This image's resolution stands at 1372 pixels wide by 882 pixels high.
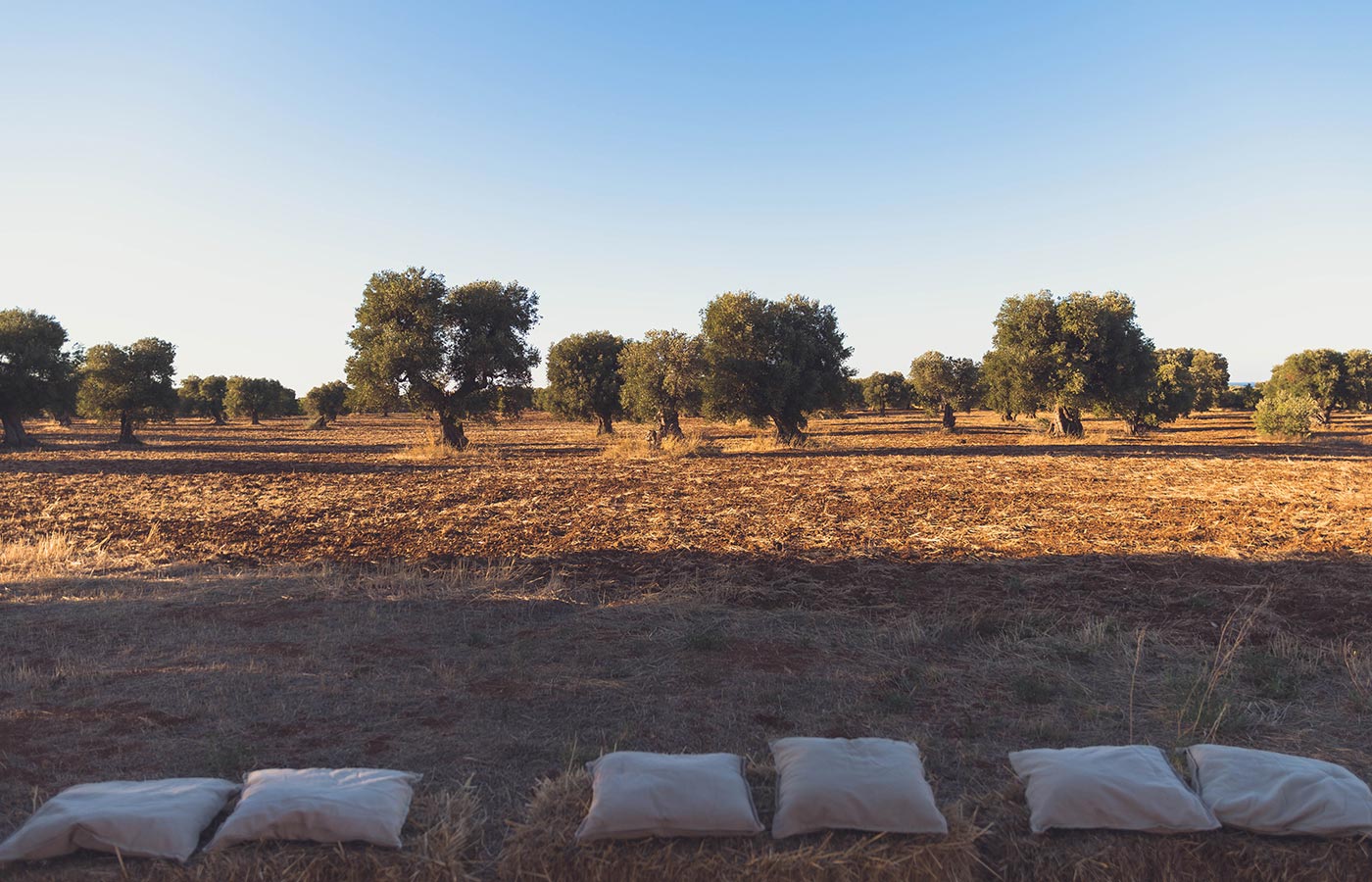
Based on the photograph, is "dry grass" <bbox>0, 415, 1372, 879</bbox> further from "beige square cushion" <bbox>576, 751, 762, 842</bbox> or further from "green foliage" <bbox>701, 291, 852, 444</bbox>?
"green foliage" <bbox>701, 291, 852, 444</bbox>

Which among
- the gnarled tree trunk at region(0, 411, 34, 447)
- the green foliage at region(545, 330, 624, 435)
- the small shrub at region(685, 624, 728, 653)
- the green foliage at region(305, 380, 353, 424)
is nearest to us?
the small shrub at region(685, 624, 728, 653)

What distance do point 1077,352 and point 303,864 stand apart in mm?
42618

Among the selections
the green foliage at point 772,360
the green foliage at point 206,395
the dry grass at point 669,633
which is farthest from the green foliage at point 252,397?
the dry grass at point 669,633

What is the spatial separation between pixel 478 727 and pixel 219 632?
4442mm

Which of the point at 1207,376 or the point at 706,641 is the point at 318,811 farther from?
the point at 1207,376

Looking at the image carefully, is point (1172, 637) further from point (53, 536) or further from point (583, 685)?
point (53, 536)

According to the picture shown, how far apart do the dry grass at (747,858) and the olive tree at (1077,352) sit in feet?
128

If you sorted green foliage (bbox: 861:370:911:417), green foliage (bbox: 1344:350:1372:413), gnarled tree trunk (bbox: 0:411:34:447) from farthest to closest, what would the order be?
green foliage (bbox: 861:370:911:417) → green foliage (bbox: 1344:350:1372:413) → gnarled tree trunk (bbox: 0:411:34:447)

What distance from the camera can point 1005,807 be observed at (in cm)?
420

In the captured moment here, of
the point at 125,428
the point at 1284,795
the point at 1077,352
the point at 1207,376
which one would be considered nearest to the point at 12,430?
the point at 125,428

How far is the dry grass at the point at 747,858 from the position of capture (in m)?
3.67

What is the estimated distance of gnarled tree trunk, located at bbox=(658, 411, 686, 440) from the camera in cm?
3945

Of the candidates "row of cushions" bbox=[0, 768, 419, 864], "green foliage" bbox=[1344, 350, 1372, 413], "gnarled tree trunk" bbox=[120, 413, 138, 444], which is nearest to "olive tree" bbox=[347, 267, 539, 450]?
"gnarled tree trunk" bbox=[120, 413, 138, 444]

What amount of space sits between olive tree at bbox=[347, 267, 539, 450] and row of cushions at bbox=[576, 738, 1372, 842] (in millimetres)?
32671
